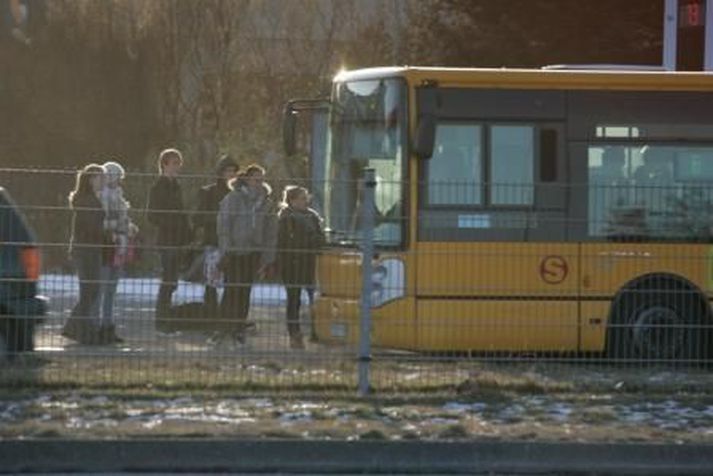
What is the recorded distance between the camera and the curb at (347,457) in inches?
319

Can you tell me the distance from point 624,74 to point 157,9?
17067mm

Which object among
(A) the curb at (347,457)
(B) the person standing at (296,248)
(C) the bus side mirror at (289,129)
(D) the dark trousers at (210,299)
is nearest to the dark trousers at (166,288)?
(D) the dark trousers at (210,299)

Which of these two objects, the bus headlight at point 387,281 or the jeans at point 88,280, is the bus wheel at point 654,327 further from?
the jeans at point 88,280

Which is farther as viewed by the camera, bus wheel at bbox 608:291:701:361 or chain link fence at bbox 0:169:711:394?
bus wheel at bbox 608:291:701:361

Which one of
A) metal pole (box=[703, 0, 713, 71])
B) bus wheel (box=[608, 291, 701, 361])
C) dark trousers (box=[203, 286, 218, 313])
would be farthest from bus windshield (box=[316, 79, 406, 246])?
metal pole (box=[703, 0, 713, 71])

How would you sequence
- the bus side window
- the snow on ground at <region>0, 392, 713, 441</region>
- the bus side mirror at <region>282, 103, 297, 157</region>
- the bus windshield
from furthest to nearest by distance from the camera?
the bus side mirror at <region>282, 103, 297, 157</region>, the bus side window, the bus windshield, the snow on ground at <region>0, 392, 713, 441</region>

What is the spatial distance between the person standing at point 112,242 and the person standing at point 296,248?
1338 millimetres

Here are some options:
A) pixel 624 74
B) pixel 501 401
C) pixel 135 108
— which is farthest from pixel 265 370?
pixel 135 108

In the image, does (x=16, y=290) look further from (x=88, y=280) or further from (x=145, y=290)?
(x=145, y=290)

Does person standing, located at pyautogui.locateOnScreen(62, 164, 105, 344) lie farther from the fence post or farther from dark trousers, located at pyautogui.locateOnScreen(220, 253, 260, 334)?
the fence post

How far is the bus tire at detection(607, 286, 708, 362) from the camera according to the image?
1091 cm

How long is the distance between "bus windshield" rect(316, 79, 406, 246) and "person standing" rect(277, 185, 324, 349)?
244 millimetres

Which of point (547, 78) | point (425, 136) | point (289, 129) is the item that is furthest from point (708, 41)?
point (425, 136)

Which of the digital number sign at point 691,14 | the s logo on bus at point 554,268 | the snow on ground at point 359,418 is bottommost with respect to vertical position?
the snow on ground at point 359,418
